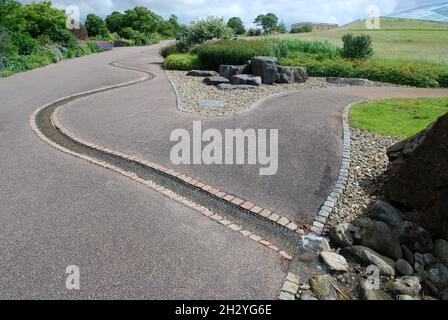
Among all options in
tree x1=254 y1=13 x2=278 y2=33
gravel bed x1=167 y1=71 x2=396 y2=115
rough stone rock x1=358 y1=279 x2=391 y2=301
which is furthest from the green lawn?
tree x1=254 y1=13 x2=278 y2=33

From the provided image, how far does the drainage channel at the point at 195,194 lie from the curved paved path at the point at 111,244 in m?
0.36

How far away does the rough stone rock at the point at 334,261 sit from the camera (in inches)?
163

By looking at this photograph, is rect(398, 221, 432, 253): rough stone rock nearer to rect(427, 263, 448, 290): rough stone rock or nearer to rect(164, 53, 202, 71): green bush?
rect(427, 263, 448, 290): rough stone rock

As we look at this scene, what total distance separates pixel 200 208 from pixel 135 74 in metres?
14.3

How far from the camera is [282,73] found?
50.2ft

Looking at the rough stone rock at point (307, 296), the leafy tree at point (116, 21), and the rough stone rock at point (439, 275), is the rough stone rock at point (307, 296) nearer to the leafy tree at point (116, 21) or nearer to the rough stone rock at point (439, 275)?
the rough stone rock at point (439, 275)

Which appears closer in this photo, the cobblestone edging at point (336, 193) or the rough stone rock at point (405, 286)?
the rough stone rock at point (405, 286)

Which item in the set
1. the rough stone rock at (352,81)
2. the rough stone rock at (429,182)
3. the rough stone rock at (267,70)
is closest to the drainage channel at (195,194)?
the rough stone rock at (429,182)

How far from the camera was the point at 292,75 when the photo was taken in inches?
606

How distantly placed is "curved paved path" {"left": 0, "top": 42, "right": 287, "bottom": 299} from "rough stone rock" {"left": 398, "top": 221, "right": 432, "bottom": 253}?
1.88m

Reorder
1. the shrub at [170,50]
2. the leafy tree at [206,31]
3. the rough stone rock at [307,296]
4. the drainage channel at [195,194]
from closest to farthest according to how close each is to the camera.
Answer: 1. the rough stone rock at [307,296]
2. the drainage channel at [195,194]
3. the leafy tree at [206,31]
4. the shrub at [170,50]

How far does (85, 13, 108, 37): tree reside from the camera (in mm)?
45219

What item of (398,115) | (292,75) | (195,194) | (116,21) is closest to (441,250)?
(195,194)

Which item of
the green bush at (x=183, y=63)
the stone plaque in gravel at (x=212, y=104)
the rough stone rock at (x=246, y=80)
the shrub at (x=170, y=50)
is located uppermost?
the shrub at (x=170, y=50)
